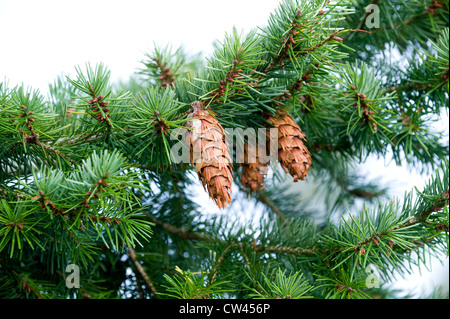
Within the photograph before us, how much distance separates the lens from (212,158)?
0.30 metres

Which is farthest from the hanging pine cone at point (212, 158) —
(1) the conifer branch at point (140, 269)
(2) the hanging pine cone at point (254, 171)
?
(1) the conifer branch at point (140, 269)

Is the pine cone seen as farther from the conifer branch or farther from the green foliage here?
the conifer branch

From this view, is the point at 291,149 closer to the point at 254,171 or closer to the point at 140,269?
the point at 254,171

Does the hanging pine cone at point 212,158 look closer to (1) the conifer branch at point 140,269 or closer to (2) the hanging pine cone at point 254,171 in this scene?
(2) the hanging pine cone at point 254,171

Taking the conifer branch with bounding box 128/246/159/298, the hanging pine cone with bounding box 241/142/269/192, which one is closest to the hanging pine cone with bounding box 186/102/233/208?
the hanging pine cone with bounding box 241/142/269/192

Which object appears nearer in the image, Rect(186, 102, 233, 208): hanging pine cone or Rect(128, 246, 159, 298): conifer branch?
Rect(186, 102, 233, 208): hanging pine cone

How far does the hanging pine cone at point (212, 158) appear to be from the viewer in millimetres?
301

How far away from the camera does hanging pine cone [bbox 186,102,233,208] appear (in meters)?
0.30

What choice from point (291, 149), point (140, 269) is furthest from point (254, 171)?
point (140, 269)

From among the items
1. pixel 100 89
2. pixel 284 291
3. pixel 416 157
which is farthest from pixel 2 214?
pixel 416 157

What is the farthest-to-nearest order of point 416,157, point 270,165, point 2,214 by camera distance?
point 416,157 < point 270,165 < point 2,214

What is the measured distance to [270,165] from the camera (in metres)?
0.39
